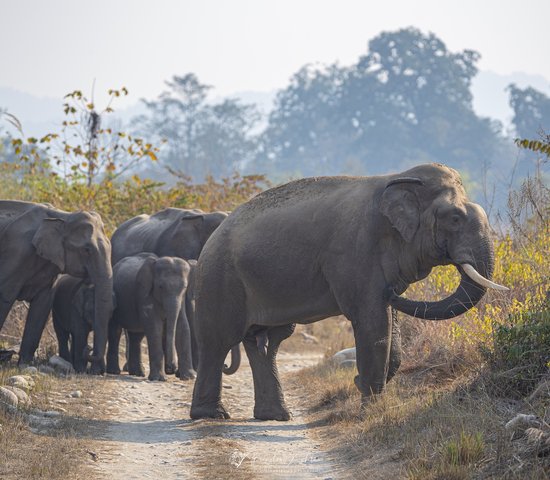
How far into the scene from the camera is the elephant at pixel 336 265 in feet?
35.1

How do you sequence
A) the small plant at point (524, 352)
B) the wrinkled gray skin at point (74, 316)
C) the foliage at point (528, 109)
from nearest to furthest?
the small plant at point (524, 352) < the wrinkled gray skin at point (74, 316) < the foliage at point (528, 109)

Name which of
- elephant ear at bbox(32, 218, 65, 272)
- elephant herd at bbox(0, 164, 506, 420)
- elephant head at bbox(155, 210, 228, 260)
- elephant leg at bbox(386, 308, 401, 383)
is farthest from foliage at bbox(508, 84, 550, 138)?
elephant leg at bbox(386, 308, 401, 383)

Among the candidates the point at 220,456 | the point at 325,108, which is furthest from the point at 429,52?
the point at 220,456

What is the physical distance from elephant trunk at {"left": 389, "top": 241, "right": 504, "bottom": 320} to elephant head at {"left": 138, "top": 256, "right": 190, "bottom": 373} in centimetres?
493

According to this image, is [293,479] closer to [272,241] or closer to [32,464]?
[32,464]

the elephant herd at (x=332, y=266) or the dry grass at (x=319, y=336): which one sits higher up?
the elephant herd at (x=332, y=266)

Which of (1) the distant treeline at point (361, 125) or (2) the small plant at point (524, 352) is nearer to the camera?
(2) the small plant at point (524, 352)

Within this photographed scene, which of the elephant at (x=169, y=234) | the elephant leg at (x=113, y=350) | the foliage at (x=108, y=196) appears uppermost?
the foliage at (x=108, y=196)

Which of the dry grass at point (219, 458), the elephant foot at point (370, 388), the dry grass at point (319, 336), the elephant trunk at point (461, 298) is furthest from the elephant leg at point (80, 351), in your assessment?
the elephant trunk at point (461, 298)

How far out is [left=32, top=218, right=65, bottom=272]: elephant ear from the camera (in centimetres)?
1507

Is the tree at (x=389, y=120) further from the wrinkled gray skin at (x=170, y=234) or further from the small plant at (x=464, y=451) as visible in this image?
the small plant at (x=464, y=451)

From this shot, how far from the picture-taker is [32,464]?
8.66 meters

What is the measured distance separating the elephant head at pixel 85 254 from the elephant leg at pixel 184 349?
3.13ft

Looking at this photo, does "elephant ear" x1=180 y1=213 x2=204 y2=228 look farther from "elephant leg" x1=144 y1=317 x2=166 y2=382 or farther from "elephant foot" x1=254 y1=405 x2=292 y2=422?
"elephant foot" x1=254 y1=405 x2=292 y2=422
